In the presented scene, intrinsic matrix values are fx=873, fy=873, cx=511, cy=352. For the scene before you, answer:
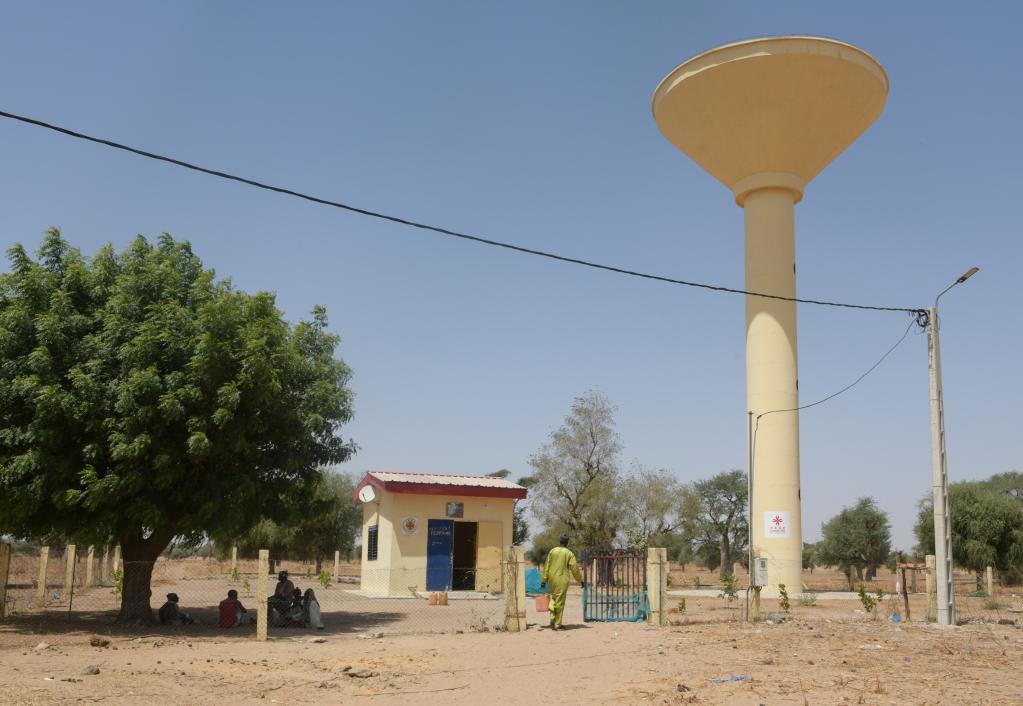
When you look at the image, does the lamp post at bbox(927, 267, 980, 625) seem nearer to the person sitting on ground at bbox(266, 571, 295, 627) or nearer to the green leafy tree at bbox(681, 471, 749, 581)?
the person sitting on ground at bbox(266, 571, 295, 627)

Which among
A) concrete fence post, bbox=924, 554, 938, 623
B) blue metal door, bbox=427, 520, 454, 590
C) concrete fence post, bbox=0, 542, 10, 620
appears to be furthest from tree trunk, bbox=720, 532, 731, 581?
concrete fence post, bbox=0, 542, 10, 620

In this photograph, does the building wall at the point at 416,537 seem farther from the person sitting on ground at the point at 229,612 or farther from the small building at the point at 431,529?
the person sitting on ground at the point at 229,612

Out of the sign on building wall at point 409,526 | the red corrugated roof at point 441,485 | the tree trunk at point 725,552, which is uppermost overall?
the red corrugated roof at point 441,485

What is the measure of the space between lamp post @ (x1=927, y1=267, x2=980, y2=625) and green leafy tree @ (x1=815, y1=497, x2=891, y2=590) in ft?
133

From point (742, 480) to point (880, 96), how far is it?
43.9 metres

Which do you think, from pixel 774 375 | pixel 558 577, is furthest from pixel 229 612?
pixel 774 375

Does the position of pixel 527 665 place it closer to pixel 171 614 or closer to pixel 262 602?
pixel 262 602

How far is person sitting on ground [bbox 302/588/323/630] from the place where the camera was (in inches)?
660

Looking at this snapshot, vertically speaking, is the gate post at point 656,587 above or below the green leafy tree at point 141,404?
below

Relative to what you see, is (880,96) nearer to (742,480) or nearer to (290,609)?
(290,609)

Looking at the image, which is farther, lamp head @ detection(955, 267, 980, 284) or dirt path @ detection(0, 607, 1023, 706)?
lamp head @ detection(955, 267, 980, 284)

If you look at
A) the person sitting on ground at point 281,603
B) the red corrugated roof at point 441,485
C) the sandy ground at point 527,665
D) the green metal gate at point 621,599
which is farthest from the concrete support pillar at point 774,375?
the person sitting on ground at point 281,603

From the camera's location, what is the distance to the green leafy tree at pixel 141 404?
15.1 metres

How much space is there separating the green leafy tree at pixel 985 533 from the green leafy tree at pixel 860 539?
589 inches
